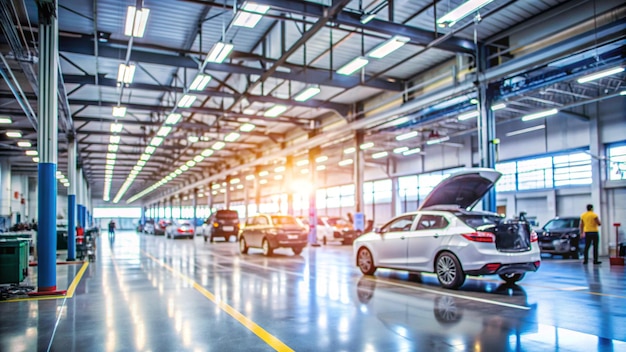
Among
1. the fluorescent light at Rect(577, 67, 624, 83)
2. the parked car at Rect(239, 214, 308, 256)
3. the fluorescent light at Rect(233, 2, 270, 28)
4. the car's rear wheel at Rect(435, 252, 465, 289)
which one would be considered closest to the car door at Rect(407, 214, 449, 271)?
the car's rear wheel at Rect(435, 252, 465, 289)

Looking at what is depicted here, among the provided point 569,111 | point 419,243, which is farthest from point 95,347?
point 569,111

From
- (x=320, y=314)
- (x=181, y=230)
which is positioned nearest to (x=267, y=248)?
(x=320, y=314)

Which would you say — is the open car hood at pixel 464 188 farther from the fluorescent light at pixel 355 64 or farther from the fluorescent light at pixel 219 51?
the fluorescent light at pixel 219 51

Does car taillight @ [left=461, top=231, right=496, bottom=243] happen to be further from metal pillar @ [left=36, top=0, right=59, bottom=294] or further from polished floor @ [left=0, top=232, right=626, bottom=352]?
metal pillar @ [left=36, top=0, right=59, bottom=294]

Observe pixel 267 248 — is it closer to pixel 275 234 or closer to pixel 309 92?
pixel 275 234

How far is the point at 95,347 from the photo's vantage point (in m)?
5.42

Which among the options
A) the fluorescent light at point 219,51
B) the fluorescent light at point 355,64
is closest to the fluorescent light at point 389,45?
the fluorescent light at point 355,64

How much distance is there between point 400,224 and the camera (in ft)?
38.3

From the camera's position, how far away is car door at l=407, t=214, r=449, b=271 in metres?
9.77

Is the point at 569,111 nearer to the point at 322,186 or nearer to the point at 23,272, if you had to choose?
the point at 23,272

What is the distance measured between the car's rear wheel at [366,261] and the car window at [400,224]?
2.47 ft

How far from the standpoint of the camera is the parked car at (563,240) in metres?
17.5

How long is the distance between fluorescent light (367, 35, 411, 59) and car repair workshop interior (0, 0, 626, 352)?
0.05 m

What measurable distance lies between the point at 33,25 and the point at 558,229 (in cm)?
1821
